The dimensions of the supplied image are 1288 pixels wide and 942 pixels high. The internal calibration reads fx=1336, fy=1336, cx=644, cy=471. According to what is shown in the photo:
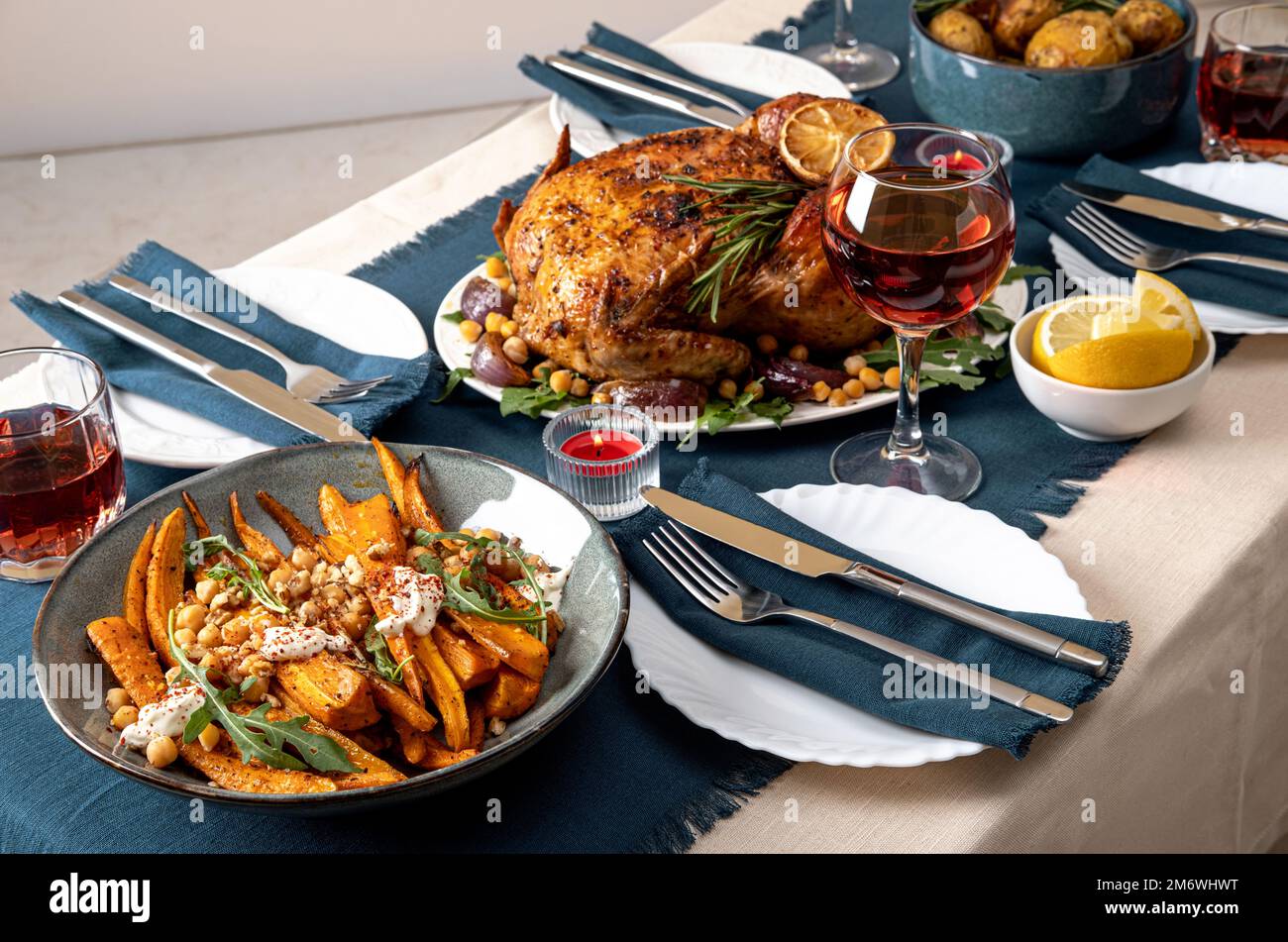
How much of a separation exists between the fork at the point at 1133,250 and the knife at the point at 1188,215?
0.03m

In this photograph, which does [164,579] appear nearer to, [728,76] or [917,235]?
[917,235]

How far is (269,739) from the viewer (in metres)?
1.28

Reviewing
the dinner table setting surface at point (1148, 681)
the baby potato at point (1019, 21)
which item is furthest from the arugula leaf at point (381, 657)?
the baby potato at point (1019, 21)

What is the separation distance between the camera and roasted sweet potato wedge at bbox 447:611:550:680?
1369 mm

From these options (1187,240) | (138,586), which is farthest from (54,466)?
(1187,240)

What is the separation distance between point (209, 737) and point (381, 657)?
0.61ft

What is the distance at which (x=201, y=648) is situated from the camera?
54.9 inches

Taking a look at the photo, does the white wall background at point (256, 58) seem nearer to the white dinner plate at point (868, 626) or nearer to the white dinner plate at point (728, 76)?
the white dinner plate at point (728, 76)

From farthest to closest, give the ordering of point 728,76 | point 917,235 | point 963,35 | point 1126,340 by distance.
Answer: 1. point 728,76
2. point 963,35
3. point 1126,340
4. point 917,235

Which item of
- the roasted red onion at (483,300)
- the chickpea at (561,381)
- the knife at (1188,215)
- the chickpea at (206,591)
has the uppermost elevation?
the knife at (1188,215)

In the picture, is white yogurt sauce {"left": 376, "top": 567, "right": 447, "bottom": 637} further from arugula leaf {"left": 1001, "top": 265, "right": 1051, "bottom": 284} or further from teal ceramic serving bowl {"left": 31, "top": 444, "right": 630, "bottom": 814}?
arugula leaf {"left": 1001, "top": 265, "right": 1051, "bottom": 284}

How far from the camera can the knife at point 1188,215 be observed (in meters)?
2.20

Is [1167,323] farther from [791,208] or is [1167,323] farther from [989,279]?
[791,208]

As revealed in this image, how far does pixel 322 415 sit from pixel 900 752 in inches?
39.5
